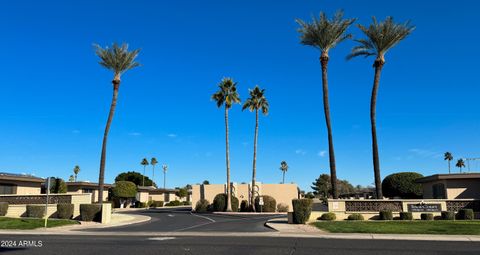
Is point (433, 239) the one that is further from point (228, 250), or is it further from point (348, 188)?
point (348, 188)

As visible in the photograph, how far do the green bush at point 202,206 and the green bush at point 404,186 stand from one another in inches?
1039

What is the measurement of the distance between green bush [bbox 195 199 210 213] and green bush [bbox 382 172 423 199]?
26385mm

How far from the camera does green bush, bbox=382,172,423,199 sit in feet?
187

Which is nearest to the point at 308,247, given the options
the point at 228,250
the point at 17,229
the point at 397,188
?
the point at 228,250

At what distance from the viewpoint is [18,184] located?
44594 millimetres

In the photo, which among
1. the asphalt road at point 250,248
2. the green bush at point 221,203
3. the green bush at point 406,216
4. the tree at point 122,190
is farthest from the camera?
the tree at point 122,190

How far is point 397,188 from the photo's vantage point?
57844mm

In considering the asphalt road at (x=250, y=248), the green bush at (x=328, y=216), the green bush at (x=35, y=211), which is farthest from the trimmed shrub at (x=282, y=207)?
the asphalt road at (x=250, y=248)

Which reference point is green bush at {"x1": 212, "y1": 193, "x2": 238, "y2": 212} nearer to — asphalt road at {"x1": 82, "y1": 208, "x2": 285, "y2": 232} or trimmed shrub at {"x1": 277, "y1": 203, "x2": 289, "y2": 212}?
trimmed shrub at {"x1": 277, "y1": 203, "x2": 289, "y2": 212}

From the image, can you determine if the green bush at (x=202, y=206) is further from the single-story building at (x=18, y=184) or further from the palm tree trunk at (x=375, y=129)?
the palm tree trunk at (x=375, y=129)

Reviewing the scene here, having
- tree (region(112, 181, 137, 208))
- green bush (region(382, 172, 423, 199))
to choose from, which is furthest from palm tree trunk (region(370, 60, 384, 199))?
tree (region(112, 181, 137, 208))

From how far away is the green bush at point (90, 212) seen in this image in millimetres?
31284

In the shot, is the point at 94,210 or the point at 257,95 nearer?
the point at 94,210

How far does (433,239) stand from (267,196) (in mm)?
36578
